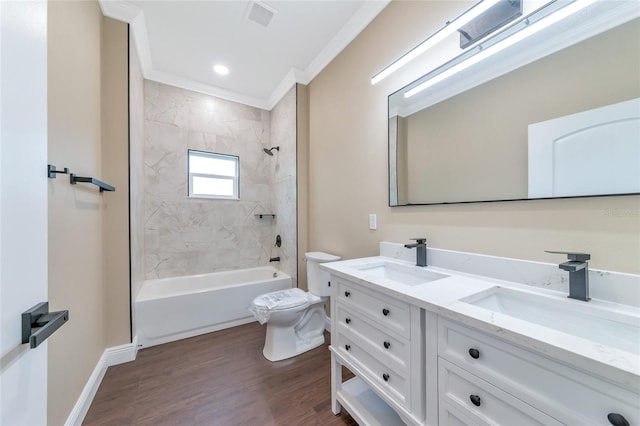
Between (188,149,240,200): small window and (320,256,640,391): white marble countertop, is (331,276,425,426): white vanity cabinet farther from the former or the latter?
(188,149,240,200): small window

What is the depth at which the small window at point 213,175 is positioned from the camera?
308cm

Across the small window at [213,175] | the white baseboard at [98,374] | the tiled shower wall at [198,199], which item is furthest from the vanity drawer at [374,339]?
the small window at [213,175]

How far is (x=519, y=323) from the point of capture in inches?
25.9

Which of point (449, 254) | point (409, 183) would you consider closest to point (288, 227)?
point (409, 183)

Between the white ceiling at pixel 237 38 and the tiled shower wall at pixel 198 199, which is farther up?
the white ceiling at pixel 237 38

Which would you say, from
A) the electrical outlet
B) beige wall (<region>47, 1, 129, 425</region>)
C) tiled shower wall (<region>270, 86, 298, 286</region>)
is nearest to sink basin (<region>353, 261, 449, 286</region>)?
the electrical outlet

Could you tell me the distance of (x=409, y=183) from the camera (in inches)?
63.4

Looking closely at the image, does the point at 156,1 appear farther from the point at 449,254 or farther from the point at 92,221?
the point at 449,254

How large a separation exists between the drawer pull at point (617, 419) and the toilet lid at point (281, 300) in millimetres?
1698

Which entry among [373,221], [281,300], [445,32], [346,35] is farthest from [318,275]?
[346,35]

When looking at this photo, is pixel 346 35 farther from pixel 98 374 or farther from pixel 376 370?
pixel 98 374

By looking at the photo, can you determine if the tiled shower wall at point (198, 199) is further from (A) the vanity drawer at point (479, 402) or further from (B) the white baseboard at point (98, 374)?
(A) the vanity drawer at point (479, 402)

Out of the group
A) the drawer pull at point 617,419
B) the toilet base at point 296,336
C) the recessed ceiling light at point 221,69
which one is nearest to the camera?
the drawer pull at point 617,419

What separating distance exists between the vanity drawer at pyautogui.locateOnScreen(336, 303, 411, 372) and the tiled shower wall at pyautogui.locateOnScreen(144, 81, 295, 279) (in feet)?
7.56
